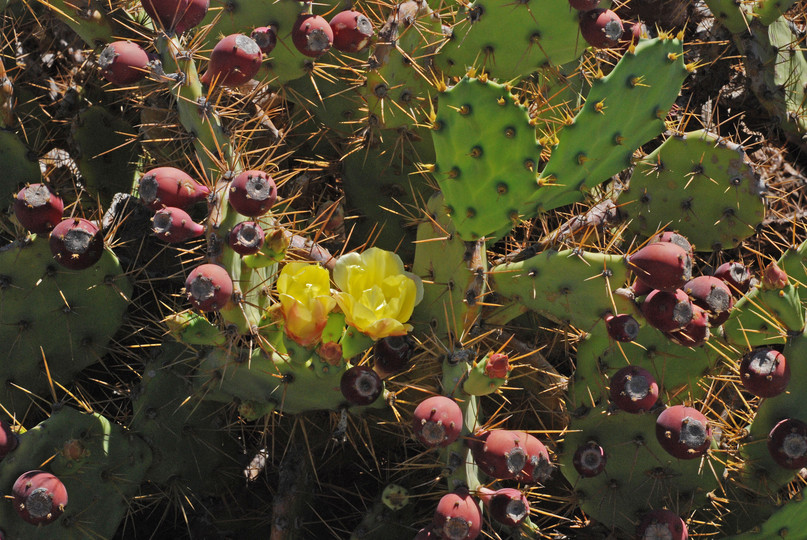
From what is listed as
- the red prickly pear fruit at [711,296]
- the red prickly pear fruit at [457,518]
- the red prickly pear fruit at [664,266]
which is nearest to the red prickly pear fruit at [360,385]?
the red prickly pear fruit at [457,518]

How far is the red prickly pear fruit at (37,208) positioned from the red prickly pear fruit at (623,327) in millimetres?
1297

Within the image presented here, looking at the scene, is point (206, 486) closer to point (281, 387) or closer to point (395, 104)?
point (281, 387)

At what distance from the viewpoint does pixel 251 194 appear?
62.5 inches

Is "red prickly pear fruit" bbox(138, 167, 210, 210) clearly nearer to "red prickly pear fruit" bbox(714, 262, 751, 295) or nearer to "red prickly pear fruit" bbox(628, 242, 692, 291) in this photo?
"red prickly pear fruit" bbox(628, 242, 692, 291)

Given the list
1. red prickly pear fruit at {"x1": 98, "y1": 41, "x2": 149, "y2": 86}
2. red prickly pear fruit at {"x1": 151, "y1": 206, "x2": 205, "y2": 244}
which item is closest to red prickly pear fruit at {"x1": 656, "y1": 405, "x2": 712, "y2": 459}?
red prickly pear fruit at {"x1": 151, "y1": 206, "x2": 205, "y2": 244}

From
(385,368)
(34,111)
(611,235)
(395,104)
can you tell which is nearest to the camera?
(385,368)

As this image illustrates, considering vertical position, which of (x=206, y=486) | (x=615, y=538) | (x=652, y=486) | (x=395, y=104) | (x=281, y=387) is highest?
(x=395, y=104)

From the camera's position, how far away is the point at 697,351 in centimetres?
209

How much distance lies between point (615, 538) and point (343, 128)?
53.2 inches

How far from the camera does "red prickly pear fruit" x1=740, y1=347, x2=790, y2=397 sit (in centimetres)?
177

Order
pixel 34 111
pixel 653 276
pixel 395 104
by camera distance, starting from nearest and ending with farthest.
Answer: pixel 653 276 < pixel 395 104 < pixel 34 111

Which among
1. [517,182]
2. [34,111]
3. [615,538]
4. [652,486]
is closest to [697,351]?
[652,486]

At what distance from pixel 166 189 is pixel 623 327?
1.00m

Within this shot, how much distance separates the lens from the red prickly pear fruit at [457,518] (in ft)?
5.20
